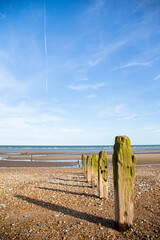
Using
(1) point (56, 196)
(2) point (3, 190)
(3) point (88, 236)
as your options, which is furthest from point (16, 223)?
(2) point (3, 190)

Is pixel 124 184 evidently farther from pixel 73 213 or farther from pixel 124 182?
pixel 73 213

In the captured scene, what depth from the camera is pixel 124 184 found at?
418 centimetres

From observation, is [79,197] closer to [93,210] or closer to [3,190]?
[93,210]

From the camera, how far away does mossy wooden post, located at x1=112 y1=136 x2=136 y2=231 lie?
4.18m

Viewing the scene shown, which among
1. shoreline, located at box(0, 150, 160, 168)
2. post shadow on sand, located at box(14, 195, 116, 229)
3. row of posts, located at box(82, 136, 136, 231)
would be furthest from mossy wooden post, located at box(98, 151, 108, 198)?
shoreline, located at box(0, 150, 160, 168)

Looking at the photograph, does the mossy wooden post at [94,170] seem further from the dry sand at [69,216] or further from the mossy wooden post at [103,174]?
the mossy wooden post at [103,174]

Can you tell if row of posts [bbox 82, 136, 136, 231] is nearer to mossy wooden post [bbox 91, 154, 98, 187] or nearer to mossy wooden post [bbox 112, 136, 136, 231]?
mossy wooden post [bbox 112, 136, 136, 231]

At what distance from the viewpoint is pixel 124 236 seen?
4.14 metres

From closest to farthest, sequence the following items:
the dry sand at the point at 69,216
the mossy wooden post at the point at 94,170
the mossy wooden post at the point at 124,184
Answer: the mossy wooden post at the point at 124,184 → the dry sand at the point at 69,216 → the mossy wooden post at the point at 94,170

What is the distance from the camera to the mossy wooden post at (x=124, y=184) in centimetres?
418

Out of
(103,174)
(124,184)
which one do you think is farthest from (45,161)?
(124,184)

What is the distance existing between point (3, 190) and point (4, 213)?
3468mm

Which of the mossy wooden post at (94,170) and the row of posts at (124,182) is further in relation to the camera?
the mossy wooden post at (94,170)

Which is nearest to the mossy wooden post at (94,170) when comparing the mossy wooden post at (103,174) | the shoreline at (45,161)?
the mossy wooden post at (103,174)
